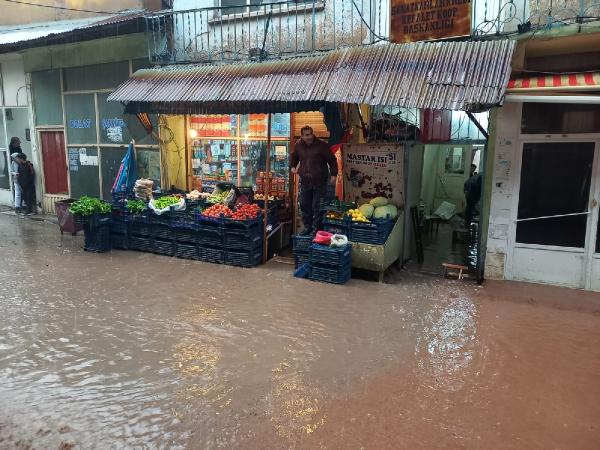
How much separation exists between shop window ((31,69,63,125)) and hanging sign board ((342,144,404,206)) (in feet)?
27.1

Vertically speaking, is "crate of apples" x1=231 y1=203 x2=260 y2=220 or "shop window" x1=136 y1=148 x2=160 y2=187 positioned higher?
"shop window" x1=136 y1=148 x2=160 y2=187

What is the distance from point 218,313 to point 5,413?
8.70 ft

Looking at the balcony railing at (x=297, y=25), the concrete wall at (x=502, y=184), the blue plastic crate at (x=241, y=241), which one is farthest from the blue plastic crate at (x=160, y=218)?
the concrete wall at (x=502, y=184)

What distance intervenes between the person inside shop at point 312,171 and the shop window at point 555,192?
304 centimetres

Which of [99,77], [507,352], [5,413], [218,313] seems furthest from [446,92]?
[99,77]

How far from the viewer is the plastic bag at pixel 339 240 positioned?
23.5 ft

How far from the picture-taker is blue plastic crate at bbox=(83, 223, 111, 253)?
9008 millimetres

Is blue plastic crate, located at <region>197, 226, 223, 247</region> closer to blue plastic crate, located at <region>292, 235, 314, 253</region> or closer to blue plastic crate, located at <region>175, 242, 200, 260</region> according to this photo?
blue plastic crate, located at <region>175, 242, 200, 260</region>

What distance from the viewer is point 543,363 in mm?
4824

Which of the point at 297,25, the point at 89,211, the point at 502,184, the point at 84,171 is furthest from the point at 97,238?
the point at 502,184

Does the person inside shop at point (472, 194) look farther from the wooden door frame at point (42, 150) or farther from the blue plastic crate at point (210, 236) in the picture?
the wooden door frame at point (42, 150)

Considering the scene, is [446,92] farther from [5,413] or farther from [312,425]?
[5,413]

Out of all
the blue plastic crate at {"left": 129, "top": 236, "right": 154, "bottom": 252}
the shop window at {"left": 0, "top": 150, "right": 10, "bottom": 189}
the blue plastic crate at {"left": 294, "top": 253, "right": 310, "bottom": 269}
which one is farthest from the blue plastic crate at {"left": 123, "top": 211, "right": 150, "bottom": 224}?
the shop window at {"left": 0, "top": 150, "right": 10, "bottom": 189}

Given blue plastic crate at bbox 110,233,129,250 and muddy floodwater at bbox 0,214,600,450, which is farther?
blue plastic crate at bbox 110,233,129,250
